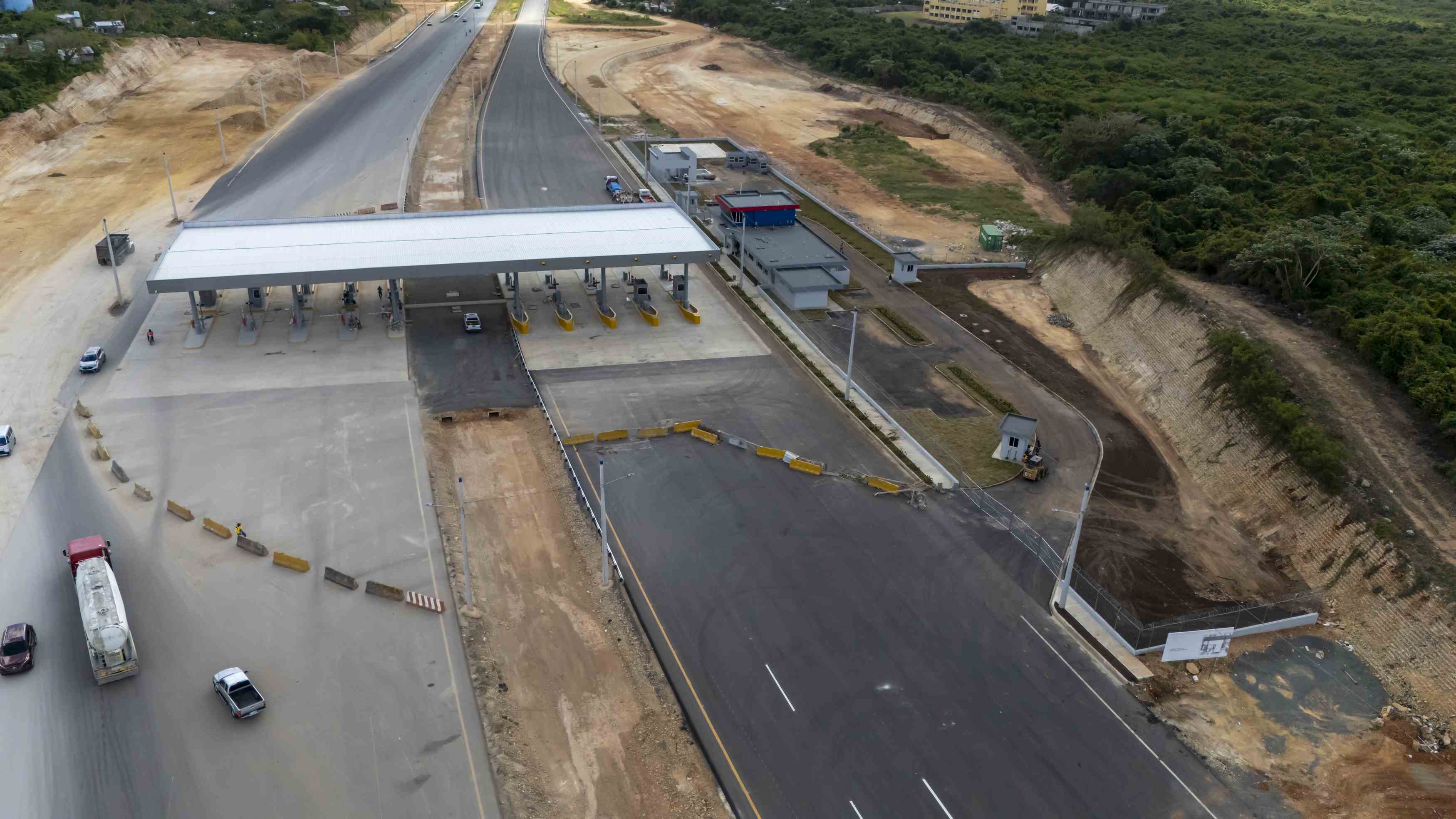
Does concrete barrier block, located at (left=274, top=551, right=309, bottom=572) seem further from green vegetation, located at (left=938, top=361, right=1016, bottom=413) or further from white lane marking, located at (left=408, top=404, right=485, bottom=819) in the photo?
green vegetation, located at (left=938, top=361, right=1016, bottom=413)

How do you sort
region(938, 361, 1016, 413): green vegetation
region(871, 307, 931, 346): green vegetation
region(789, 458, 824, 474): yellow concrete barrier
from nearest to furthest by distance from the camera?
region(789, 458, 824, 474): yellow concrete barrier, region(938, 361, 1016, 413): green vegetation, region(871, 307, 931, 346): green vegetation

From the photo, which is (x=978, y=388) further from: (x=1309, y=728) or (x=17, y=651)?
(x=17, y=651)

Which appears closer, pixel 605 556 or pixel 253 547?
pixel 605 556

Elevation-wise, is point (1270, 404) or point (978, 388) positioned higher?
point (1270, 404)

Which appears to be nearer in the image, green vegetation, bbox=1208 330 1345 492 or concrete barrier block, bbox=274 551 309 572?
concrete barrier block, bbox=274 551 309 572

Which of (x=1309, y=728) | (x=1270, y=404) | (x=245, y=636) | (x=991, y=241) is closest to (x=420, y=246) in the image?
(x=245, y=636)

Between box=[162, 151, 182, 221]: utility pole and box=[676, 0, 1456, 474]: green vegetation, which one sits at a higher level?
box=[676, 0, 1456, 474]: green vegetation

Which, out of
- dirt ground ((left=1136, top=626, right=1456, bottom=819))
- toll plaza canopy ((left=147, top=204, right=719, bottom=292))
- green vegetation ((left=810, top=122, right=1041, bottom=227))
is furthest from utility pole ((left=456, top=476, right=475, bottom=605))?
green vegetation ((left=810, top=122, right=1041, bottom=227))
